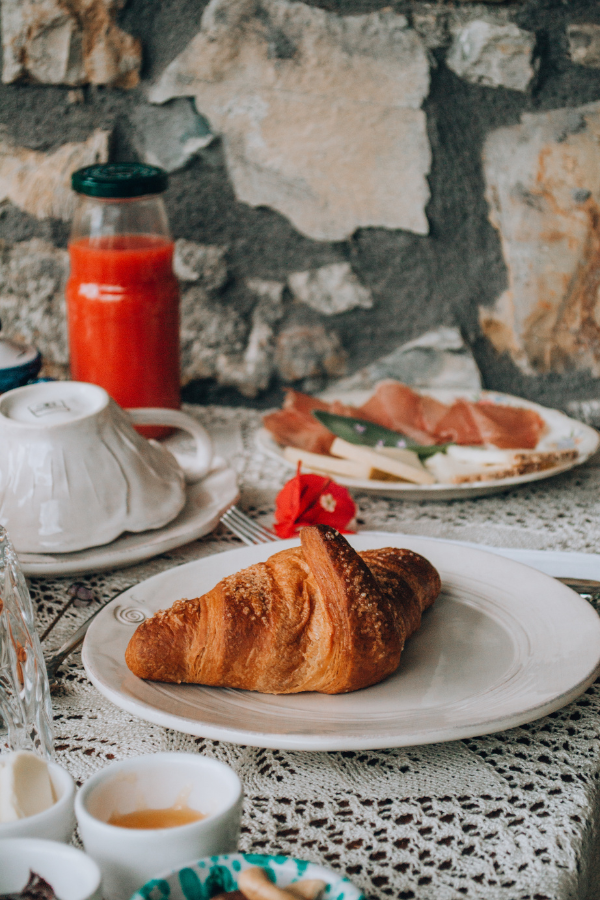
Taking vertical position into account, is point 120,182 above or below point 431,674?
above

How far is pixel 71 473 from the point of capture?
929 mm

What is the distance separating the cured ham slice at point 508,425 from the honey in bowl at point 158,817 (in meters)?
0.90

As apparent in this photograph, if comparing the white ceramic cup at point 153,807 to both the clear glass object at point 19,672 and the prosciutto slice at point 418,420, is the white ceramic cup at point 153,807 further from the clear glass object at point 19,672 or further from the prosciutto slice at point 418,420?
the prosciutto slice at point 418,420

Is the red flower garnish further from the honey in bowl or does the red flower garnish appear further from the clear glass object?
the honey in bowl

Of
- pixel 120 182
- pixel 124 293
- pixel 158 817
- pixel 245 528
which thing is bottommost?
pixel 245 528

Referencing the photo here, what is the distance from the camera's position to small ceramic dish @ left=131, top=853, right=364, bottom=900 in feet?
1.37

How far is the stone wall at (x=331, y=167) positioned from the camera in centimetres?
138

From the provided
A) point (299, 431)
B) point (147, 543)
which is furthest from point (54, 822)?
point (299, 431)

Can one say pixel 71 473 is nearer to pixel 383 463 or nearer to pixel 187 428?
pixel 187 428

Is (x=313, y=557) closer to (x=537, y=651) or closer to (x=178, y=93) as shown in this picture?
(x=537, y=651)

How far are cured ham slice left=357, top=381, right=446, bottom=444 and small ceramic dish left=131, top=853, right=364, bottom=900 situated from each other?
960 mm

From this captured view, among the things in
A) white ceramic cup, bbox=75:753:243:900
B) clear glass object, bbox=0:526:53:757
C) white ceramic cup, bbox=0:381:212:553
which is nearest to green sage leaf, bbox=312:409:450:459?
white ceramic cup, bbox=0:381:212:553

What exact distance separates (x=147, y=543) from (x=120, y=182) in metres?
0.53

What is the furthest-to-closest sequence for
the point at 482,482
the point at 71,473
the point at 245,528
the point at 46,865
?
the point at 482,482
the point at 245,528
the point at 71,473
the point at 46,865
